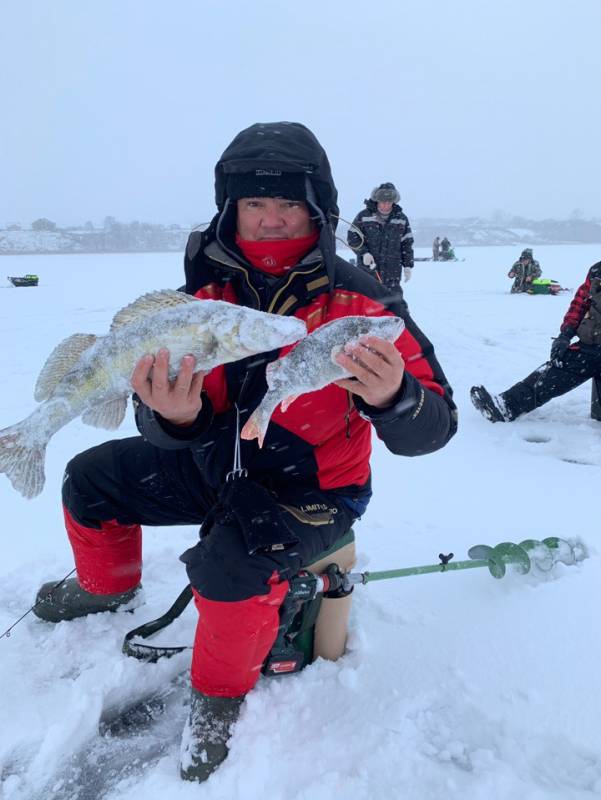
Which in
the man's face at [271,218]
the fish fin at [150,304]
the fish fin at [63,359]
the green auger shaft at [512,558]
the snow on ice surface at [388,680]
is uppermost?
the man's face at [271,218]

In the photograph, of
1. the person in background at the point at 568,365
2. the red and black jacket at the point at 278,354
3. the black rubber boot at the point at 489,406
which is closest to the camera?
the red and black jacket at the point at 278,354

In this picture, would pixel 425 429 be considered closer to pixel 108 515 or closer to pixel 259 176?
pixel 259 176

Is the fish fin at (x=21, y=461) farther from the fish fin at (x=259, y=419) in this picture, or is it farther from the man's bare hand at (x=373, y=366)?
the man's bare hand at (x=373, y=366)

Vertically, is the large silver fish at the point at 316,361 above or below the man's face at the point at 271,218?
below

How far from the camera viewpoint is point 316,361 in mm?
2186

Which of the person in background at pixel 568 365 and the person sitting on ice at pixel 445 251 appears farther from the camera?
the person sitting on ice at pixel 445 251

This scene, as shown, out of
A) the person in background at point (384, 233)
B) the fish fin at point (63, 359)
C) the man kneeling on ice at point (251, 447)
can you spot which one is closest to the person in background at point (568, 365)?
the man kneeling on ice at point (251, 447)

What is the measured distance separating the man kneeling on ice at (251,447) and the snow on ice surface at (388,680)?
0.20 meters

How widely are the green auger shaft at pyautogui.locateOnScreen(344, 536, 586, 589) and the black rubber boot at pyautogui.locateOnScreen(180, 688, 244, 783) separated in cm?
114

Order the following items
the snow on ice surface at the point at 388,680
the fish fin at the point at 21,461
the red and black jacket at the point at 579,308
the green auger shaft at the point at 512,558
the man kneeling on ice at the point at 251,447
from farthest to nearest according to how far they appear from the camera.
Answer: the red and black jacket at the point at 579,308
the green auger shaft at the point at 512,558
the fish fin at the point at 21,461
the man kneeling on ice at the point at 251,447
the snow on ice surface at the point at 388,680

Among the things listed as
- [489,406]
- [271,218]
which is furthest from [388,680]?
[489,406]

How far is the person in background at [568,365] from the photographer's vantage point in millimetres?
5746

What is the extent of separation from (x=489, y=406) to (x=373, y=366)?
439cm

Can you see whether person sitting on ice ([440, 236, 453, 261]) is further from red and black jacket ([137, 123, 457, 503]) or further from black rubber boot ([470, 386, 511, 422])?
red and black jacket ([137, 123, 457, 503])
